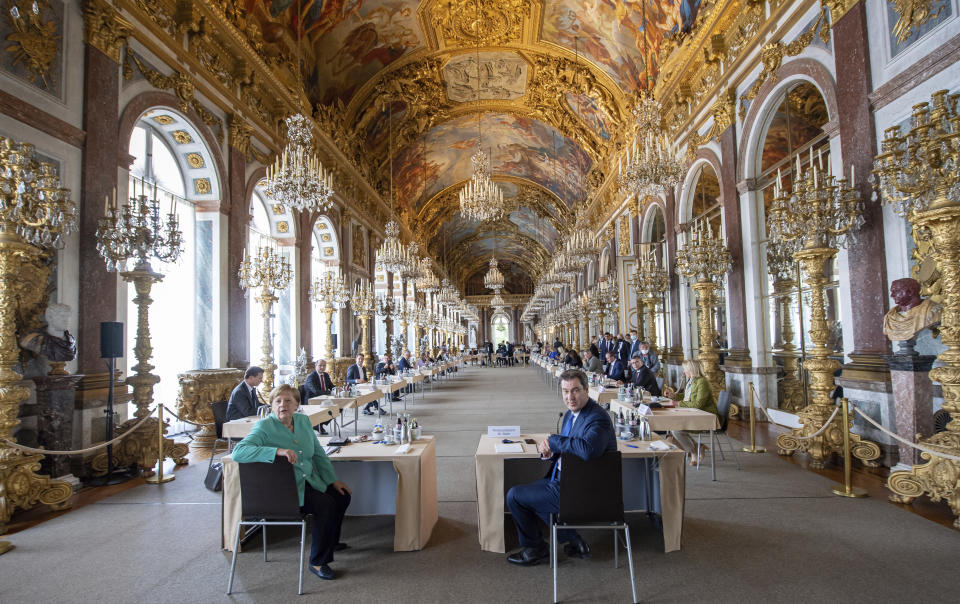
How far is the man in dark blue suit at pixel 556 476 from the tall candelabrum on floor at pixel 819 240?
3.56 metres

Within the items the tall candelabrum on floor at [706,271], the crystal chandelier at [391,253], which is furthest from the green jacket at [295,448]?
the crystal chandelier at [391,253]

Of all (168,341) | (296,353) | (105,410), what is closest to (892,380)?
(105,410)

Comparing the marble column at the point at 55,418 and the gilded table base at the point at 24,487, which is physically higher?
the marble column at the point at 55,418

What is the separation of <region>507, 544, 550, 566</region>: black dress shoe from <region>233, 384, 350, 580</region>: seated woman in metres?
1.25

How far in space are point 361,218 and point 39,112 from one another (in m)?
13.3

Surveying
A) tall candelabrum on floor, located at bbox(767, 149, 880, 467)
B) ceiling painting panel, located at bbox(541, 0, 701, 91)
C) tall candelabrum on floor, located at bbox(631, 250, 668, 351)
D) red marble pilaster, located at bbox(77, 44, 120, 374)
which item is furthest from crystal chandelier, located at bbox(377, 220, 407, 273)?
tall candelabrum on floor, located at bbox(767, 149, 880, 467)

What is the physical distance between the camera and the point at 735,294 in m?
9.67

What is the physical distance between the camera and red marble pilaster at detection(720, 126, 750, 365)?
373 inches

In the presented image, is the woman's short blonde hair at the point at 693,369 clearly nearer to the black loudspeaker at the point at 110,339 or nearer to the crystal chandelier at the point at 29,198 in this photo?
the black loudspeaker at the point at 110,339

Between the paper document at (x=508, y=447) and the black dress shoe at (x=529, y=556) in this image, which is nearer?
the black dress shoe at (x=529, y=556)

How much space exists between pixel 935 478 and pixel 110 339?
831cm

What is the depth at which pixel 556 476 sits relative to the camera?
3816mm

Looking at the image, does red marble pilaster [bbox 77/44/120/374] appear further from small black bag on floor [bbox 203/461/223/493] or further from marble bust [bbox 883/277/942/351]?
marble bust [bbox 883/277/942/351]

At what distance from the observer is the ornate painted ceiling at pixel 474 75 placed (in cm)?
1298
